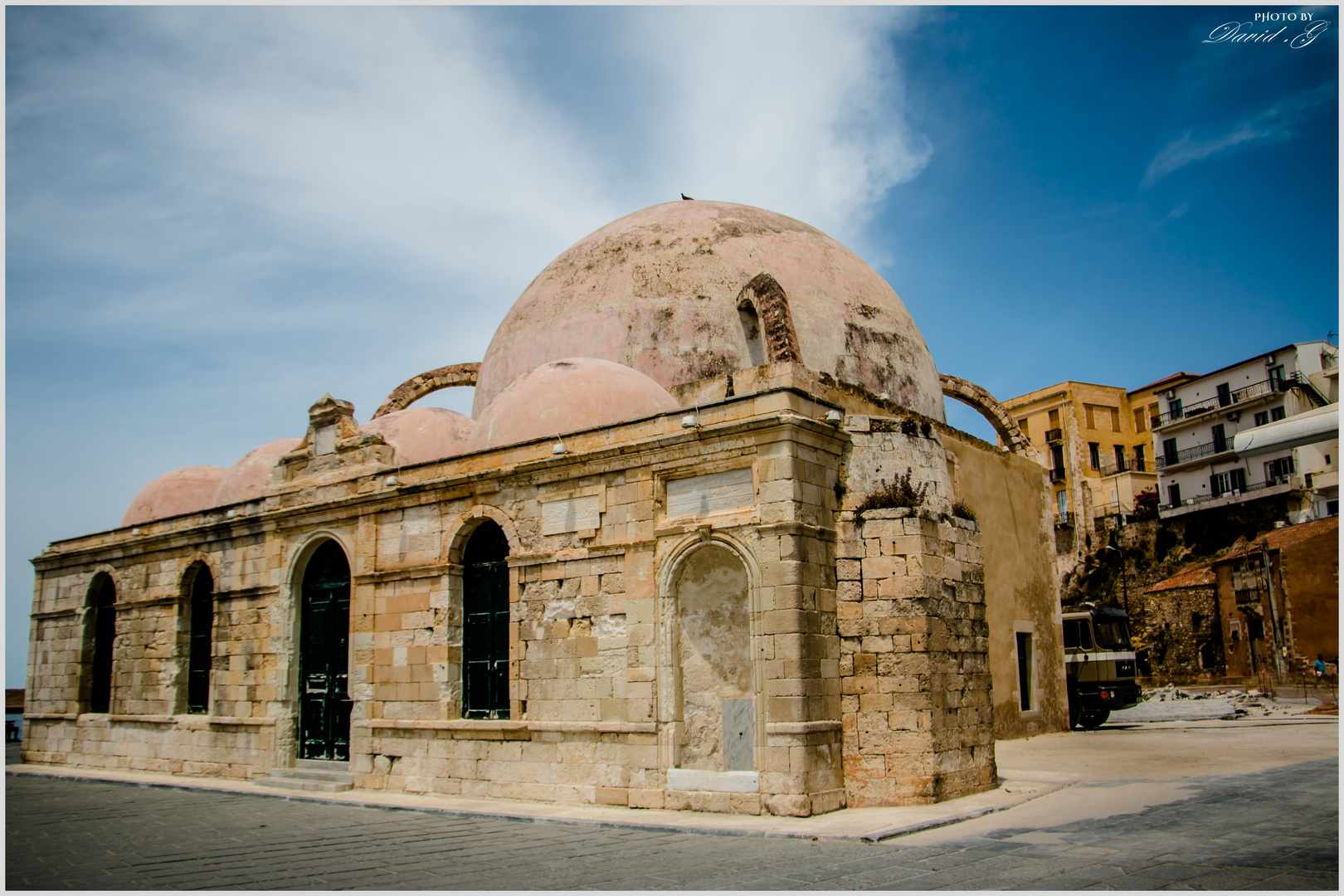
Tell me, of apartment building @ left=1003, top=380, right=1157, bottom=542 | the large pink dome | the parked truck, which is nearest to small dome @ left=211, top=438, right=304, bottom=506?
the large pink dome

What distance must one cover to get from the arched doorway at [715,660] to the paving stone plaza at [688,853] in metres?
1.21

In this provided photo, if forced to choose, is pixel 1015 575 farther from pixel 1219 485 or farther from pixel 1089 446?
pixel 1089 446

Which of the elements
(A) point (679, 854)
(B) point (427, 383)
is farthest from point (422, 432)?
(A) point (679, 854)

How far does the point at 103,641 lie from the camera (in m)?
16.5

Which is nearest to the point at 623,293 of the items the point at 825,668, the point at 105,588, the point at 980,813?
the point at 825,668

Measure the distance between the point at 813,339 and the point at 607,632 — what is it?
540 cm

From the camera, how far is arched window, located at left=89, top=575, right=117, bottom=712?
16156 mm

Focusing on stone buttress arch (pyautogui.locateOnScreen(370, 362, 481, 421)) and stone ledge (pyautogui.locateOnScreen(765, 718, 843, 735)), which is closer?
stone ledge (pyautogui.locateOnScreen(765, 718, 843, 735))

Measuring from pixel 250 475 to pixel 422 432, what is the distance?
389 cm

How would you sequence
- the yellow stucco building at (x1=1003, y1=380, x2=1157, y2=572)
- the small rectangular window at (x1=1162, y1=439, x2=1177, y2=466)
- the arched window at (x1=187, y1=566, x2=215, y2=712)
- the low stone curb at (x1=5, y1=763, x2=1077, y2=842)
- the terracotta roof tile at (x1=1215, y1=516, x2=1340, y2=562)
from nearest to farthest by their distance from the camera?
1. the low stone curb at (x1=5, y1=763, x2=1077, y2=842)
2. the arched window at (x1=187, y1=566, x2=215, y2=712)
3. the terracotta roof tile at (x1=1215, y1=516, x2=1340, y2=562)
4. the small rectangular window at (x1=1162, y1=439, x2=1177, y2=466)
5. the yellow stucco building at (x1=1003, y1=380, x2=1157, y2=572)

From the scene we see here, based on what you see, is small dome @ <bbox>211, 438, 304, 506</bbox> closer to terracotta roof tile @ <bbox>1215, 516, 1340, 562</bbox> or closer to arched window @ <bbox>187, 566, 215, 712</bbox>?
arched window @ <bbox>187, 566, 215, 712</bbox>

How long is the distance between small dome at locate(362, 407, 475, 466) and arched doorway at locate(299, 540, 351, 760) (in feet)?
5.45

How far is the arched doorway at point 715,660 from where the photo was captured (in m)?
9.14

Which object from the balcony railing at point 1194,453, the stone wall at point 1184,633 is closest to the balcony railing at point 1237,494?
the balcony railing at point 1194,453
